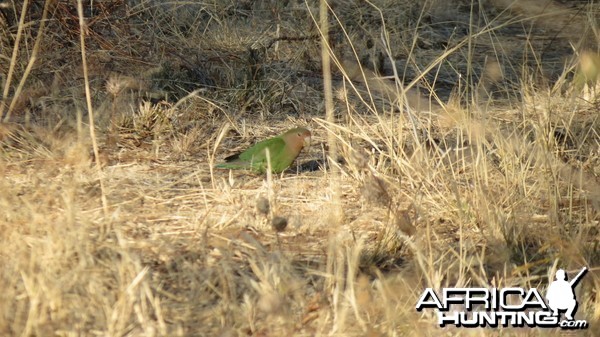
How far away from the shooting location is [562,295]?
2740mm

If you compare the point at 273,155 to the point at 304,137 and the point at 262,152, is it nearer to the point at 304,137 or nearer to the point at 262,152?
the point at 262,152

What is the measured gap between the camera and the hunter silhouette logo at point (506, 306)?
268cm

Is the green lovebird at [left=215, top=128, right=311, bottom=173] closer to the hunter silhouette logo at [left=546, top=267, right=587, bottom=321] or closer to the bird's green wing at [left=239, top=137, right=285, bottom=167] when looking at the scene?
the bird's green wing at [left=239, top=137, right=285, bottom=167]

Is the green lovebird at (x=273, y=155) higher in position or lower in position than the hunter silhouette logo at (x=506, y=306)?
higher

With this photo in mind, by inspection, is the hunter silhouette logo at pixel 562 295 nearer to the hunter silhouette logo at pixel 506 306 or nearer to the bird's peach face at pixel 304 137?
the hunter silhouette logo at pixel 506 306

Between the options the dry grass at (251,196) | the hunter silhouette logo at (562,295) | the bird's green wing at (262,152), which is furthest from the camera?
the bird's green wing at (262,152)

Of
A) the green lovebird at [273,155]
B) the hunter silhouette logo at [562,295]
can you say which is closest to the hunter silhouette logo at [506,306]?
the hunter silhouette logo at [562,295]

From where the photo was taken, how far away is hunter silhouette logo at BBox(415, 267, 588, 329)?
8.80 ft

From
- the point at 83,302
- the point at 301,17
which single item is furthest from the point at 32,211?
the point at 301,17

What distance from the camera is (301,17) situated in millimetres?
6137

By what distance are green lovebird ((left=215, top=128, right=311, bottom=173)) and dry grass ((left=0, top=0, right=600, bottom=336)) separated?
72 mm

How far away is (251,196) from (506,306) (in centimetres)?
Result: 115

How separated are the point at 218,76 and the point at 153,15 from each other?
0.86 m

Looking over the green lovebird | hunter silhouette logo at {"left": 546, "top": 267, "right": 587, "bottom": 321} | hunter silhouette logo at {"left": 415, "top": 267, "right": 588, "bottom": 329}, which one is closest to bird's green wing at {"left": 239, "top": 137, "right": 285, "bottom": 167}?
the green lovebird
